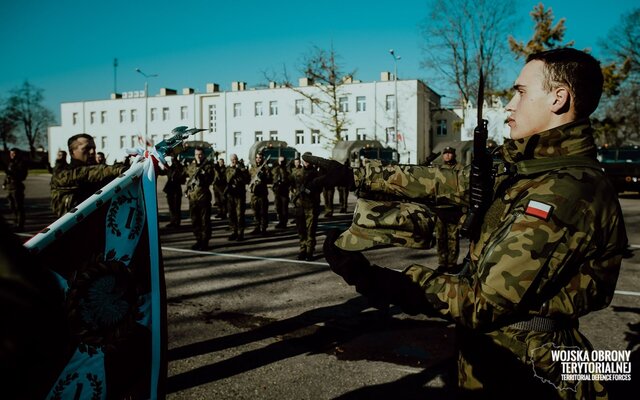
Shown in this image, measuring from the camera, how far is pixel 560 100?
5.04ft

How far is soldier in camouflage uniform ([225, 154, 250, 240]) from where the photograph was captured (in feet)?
35.8

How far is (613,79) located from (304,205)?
24.5 m

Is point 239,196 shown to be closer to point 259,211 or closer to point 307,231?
point 259,211

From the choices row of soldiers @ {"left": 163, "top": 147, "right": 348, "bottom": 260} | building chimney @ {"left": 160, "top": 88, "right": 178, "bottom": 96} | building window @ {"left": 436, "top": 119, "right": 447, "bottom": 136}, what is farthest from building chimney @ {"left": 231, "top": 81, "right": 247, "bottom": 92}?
row of soldiers @ {"left": 163, "top": 147, "right": 348, "bottom": 260}

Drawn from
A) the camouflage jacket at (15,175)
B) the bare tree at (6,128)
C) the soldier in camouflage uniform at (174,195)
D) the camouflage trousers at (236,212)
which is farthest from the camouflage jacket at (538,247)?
the bare tree at (6,128)

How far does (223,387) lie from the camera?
3.64 m

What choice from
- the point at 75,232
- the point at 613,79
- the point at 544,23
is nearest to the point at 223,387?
the point at 75,232

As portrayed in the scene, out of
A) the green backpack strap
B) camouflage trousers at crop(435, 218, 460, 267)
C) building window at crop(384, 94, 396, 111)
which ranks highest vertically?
building window at crop(384, 94, 396, 111)

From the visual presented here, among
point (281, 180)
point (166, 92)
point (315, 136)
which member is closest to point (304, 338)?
point (281, 180)

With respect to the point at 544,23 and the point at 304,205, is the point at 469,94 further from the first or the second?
the point at 304,205

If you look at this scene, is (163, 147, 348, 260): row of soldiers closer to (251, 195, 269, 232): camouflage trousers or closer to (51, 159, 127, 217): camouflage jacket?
(251, 195, 269, 232): camouflage trousers

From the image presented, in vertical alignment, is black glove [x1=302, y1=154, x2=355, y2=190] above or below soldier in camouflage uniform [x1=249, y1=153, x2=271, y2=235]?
above

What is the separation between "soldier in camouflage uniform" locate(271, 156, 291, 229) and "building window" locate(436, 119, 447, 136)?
37.8 m

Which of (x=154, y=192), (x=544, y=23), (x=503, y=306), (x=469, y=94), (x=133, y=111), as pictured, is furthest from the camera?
(x=133, y=111)
